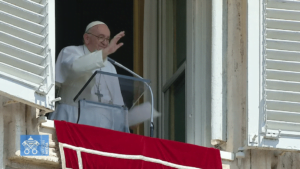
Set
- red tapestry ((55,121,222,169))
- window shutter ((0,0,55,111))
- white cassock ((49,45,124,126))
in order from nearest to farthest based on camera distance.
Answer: window shutter ((0,0,55,111)) < red tapestry ((55,121,222,169)) < white cassock ((49,45,124,126))

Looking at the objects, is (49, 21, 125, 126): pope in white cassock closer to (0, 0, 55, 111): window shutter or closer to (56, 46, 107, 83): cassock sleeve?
(56, 46, 107, 83): cassock sleeve

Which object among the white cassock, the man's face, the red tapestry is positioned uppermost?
the man's face

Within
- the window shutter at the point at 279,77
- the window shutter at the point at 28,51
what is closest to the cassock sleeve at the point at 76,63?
the window shutter at the point at 28,51

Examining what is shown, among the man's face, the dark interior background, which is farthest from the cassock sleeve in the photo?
the dark interior background

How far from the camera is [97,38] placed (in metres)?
7.87

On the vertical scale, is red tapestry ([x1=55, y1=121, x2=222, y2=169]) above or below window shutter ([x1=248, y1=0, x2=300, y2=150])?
below

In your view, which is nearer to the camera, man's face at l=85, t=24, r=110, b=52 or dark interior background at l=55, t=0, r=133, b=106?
man's face at l=85, t=24, r=110, b=52

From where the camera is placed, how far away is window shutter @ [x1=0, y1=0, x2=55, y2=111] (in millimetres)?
6207

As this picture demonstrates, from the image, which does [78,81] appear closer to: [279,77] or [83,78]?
[83,78]

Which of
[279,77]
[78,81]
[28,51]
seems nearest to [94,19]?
[78,81]

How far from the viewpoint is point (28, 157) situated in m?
→ 6.20

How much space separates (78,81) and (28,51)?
1.09 m

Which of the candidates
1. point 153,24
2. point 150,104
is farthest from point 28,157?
point 153,24

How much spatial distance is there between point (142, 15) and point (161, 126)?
1238mm
